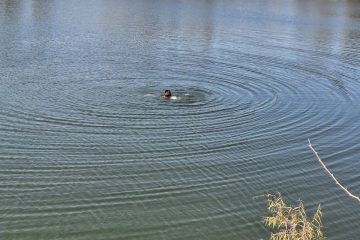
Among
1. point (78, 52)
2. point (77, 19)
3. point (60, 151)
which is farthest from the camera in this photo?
point (77, 19)

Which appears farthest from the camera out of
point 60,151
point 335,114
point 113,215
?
point 335,114

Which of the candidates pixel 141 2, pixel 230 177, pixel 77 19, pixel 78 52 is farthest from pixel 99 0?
pixel 230 177

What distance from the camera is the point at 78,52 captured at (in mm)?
44625

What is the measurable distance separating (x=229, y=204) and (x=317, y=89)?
20.4 metres

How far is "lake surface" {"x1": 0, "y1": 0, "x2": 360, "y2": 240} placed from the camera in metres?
17.1

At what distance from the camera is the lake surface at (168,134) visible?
17141mm

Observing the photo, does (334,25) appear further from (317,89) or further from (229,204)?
(229,204)

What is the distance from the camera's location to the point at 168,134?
25094 millimetres

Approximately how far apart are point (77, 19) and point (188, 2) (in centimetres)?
3865

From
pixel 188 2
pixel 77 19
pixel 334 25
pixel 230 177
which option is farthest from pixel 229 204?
pixel 188 2

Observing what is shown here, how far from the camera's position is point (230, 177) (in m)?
20.6

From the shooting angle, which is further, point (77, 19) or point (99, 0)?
point (99, 0)

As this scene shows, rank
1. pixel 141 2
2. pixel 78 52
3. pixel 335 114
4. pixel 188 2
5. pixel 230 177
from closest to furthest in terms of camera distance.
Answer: pixel 230 177, pixel 335 114, pixel 78 52, pixel 141 2, pixel 188 2

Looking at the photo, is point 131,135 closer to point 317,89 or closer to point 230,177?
point 230,177
